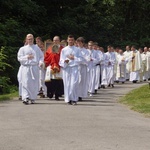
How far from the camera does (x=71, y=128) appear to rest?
1198 cm

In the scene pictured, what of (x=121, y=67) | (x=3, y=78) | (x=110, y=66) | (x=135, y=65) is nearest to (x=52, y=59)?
(x=3, y=78)

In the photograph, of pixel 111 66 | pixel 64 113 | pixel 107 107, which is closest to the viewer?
pixel 64 113

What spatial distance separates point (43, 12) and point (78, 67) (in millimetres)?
17224

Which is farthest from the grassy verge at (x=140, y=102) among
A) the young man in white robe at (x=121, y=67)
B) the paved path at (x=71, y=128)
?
the young man in white robe at (x=121, y=67)

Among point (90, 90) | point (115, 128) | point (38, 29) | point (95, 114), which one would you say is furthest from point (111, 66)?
point (115, 128)

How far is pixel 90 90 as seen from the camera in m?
22.9

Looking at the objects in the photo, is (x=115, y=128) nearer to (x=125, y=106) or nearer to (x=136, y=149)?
(x=136, y=149)

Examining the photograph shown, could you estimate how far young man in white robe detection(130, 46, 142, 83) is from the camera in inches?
1416

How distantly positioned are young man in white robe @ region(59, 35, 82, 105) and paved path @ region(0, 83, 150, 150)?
38.7 inches

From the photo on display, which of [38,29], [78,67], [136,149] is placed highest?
[38,29]

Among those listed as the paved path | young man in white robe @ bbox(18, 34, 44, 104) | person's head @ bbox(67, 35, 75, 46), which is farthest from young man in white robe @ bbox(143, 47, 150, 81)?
the paved path

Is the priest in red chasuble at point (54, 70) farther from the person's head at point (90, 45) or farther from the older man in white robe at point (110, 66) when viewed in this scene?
the older man in white robe at point (110, 66)

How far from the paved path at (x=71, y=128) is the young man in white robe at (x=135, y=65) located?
1907 cm

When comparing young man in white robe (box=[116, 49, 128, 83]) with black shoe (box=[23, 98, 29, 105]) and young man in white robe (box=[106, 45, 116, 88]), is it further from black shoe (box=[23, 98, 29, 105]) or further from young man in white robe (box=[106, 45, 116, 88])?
black shoe (box=[23, 98, 29, 105])
